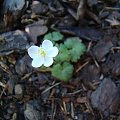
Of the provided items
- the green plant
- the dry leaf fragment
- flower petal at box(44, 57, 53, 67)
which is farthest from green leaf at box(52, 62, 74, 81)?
the dry leaf fragment

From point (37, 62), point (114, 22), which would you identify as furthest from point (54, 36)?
point (114, 22)

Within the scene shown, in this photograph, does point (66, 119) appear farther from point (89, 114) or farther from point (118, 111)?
point (118, 111)

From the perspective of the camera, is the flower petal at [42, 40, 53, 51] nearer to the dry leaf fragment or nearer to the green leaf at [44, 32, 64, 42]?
the green leaf at [44, 32, 64, 42]

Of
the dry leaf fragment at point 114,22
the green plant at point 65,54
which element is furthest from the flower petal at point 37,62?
the dry leaf fragment at point 114,22

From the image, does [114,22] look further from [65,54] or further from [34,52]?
A: [34,52]

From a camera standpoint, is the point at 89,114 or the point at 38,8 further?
the point at 38,8

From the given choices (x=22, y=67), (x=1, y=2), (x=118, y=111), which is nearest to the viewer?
(x=118, y=111)

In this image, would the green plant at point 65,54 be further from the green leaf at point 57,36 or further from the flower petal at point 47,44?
the flower petal at point 47,44

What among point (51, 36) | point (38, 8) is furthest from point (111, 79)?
point (38, 8)
